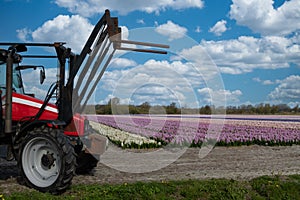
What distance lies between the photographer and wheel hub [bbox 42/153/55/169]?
22.2ft

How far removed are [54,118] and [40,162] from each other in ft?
2.83

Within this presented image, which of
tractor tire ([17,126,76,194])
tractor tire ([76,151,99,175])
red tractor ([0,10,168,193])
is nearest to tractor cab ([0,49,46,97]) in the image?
red tractor ([0,10,168,193])

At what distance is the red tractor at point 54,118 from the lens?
21.8 ft

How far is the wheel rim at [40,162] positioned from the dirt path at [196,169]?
305 millimetres

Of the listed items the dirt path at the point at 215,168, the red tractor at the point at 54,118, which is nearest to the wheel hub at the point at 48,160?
the red tractor at the point at 54,118

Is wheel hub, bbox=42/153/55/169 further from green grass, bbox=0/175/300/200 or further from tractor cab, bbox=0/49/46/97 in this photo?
tractor cab, bbox=0/49/46/97

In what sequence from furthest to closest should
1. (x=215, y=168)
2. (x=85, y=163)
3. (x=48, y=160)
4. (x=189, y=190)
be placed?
1. (x=215, y=168)
2. (x=85, y=163)
3. (x=189, y=190)
4. (x=48, y=160)

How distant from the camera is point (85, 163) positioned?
27.7ft

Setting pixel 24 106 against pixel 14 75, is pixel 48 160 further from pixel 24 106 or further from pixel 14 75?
pixel 14 75

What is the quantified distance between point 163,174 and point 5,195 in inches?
142

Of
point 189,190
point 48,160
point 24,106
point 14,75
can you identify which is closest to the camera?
point 48,160

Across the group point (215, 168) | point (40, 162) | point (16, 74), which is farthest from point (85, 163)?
point (215, 168)

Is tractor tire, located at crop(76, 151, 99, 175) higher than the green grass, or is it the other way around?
tractor tire, located at crop(76, 151, 99, 175)

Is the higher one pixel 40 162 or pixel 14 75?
pixel 14 75
